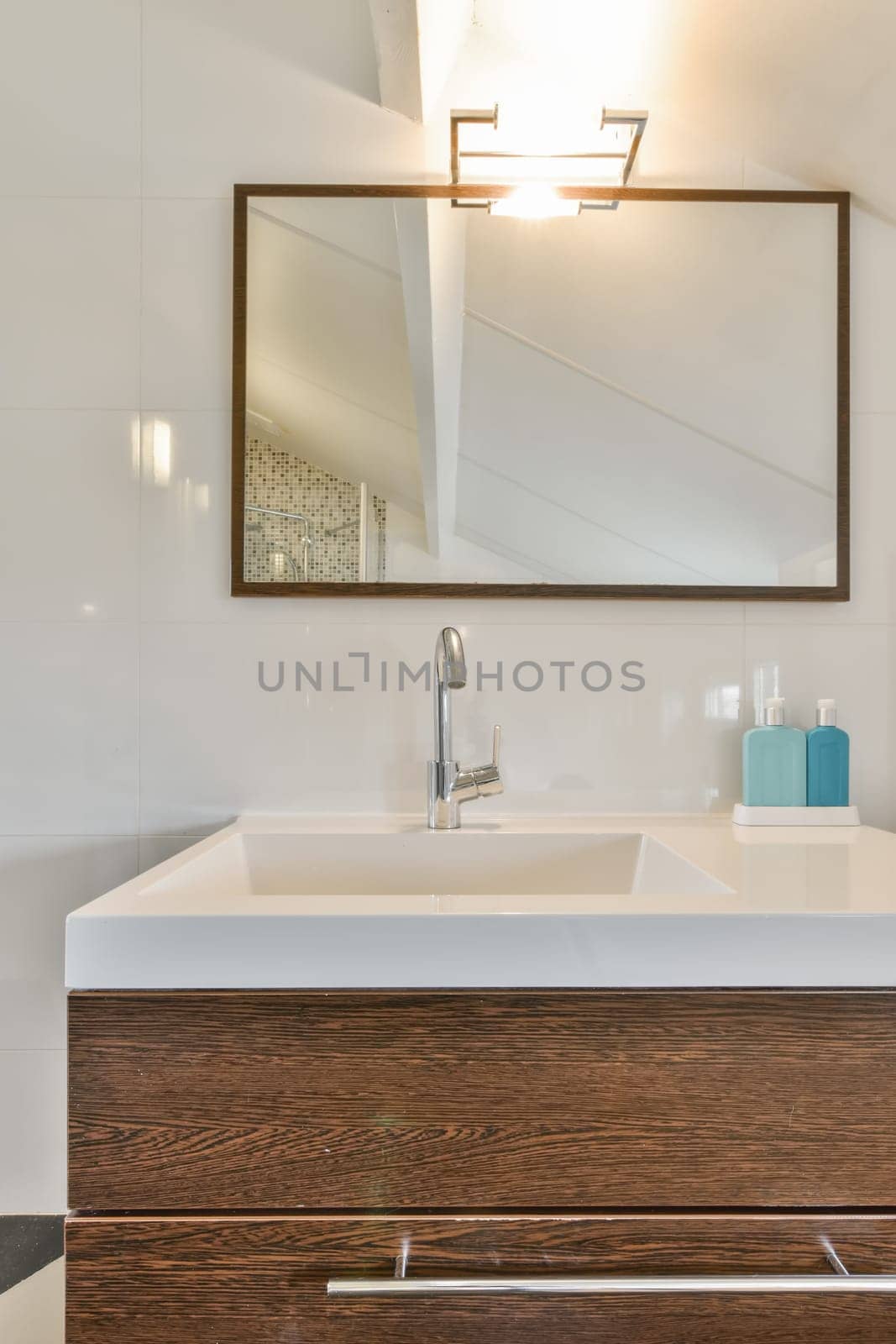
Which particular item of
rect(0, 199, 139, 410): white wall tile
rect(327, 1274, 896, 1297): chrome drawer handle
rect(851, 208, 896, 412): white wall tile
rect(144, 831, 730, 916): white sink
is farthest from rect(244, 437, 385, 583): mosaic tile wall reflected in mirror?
rect(327, 1274, 896, 1297): chrome drawer handle

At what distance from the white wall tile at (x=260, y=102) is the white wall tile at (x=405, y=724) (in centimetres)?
68

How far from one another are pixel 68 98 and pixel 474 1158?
1502 mm

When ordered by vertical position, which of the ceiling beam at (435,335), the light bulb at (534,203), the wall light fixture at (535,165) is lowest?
the ceiling beam at (435,335)

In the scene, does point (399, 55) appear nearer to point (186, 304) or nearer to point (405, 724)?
point (186, 304)

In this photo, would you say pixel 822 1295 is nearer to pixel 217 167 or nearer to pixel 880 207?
pixel 880 207

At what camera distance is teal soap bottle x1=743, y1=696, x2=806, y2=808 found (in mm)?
1273

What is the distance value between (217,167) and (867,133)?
0.93 metres

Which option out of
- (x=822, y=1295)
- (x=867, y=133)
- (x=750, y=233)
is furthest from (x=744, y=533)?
(x=822, y=1295)

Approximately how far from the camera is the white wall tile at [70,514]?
4.38ft

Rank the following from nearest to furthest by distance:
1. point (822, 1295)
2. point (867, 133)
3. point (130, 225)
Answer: point (822, 1295) < point (867, 133) < point (130, 225)

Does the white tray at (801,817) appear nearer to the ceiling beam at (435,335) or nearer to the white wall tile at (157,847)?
the ceiling beam at (435,335)

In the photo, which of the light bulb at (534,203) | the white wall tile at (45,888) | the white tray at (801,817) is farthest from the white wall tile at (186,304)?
the white tray at (801,817)

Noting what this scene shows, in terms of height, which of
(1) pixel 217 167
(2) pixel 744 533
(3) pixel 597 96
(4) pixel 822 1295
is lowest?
(4) pixel 822 1295

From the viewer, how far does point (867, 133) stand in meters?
1.24
